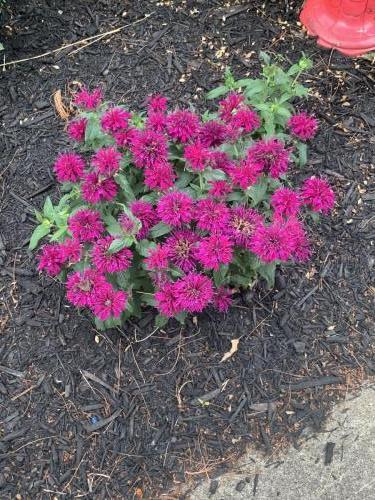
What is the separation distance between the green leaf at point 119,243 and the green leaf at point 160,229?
0.48ft

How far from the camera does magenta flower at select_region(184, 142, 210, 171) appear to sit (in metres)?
2.05

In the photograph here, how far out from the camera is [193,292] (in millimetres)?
2061

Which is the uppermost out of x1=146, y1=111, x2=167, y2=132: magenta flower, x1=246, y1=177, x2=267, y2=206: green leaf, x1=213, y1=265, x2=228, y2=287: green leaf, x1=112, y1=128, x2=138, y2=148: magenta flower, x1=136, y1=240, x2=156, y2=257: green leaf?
x1=146, y1=111, x2=167, y2=132: magenta flower

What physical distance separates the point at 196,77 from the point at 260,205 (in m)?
1.21

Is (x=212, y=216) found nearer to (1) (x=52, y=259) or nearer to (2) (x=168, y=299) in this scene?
(2) (x=168, y=299)

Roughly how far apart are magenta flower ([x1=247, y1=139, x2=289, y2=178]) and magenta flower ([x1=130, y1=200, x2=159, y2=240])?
15.6 inches

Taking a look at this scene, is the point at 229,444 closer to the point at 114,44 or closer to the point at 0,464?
the point at 0,464

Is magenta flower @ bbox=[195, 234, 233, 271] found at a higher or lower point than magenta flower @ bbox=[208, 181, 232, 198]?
lower

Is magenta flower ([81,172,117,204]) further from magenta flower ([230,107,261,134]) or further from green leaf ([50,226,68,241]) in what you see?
magenta flower ([230,107,261,134])

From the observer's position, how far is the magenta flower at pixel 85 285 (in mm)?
2068

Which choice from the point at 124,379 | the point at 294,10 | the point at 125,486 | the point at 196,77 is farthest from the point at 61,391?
the point at 294,10

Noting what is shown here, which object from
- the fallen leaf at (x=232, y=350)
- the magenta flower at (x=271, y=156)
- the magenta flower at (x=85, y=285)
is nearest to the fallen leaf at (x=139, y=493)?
the fallen leaf at (x=232, y=350)

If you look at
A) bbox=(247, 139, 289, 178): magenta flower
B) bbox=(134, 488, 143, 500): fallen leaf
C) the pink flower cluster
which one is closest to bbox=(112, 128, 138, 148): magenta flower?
the pink flower cluster

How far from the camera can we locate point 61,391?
2.63m
